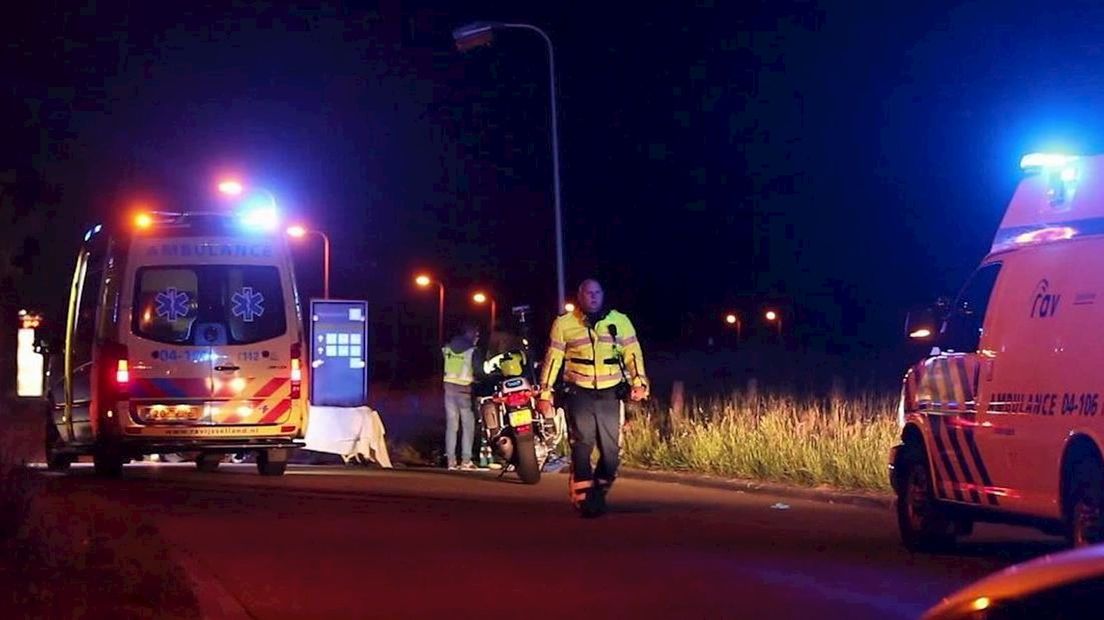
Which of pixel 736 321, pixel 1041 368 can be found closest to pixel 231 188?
pixel 1041 368

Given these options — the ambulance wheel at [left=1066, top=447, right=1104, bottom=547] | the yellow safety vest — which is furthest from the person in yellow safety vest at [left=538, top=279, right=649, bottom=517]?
the yellow safety vest

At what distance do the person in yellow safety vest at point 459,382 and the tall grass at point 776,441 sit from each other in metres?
2.04

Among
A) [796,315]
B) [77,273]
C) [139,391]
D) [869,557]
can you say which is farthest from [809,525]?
[796,315]

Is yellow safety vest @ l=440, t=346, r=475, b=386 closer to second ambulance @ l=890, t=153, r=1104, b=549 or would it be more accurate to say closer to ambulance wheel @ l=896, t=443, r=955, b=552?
second ambulance @ l=890, t=153, r=1104, b=549

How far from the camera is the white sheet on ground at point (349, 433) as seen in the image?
23.9 metres

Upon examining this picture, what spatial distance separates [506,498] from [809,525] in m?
3.74

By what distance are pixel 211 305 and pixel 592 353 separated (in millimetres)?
5822

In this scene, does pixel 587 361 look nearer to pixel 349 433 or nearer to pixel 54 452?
pixel 54 452

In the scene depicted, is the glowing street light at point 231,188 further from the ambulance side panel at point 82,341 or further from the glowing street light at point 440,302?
the glowing street light at point 440,302

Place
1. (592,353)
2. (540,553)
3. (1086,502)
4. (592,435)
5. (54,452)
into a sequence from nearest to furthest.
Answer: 1. (1086,502)
2. (540,553)
3. (592,435)
4. (592,353)
5. (54,452)

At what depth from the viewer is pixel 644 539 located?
13.5 meters

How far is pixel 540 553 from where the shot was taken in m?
12.7

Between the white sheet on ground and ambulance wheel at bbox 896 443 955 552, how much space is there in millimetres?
11702

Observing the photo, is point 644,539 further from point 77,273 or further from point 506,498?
point 77,273
